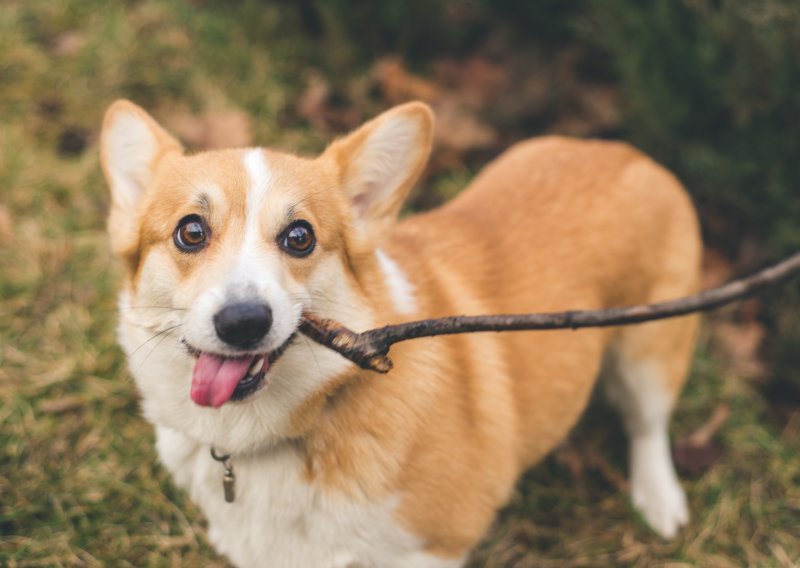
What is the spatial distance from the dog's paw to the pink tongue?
2233 millimetres

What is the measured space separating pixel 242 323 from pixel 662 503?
2.38 m

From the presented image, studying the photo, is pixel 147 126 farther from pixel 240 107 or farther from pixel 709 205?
pixel 709 205

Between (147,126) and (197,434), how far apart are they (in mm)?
1104

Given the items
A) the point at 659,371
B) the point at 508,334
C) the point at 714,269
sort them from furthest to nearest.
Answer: the point at 714,269, the point at 659,371, the point at 508,334

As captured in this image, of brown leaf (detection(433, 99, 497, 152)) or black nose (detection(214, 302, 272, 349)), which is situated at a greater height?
black nose (detection(214, 302, 272, 349))

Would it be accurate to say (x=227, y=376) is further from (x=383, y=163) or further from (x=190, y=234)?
(x=383, y=163)

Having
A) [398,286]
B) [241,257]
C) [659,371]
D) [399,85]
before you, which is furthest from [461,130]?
[241,257]

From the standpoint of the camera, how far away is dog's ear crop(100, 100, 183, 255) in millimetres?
2600

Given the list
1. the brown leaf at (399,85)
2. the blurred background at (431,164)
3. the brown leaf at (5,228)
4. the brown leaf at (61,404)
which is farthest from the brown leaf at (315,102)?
the brown leaf at (61,404)

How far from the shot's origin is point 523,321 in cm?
191

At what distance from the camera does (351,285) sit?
2.38 metres

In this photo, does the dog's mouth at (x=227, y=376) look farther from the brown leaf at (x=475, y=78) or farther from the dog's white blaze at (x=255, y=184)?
the brown leaf at (x=475, y=78)

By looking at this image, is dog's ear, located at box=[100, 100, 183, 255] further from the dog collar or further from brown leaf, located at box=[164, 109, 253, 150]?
brown leaf, located at box=[164, 109, 253, 150]

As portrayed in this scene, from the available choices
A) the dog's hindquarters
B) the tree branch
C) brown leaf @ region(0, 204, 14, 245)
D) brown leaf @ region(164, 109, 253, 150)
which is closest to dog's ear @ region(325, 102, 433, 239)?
the tree branch
